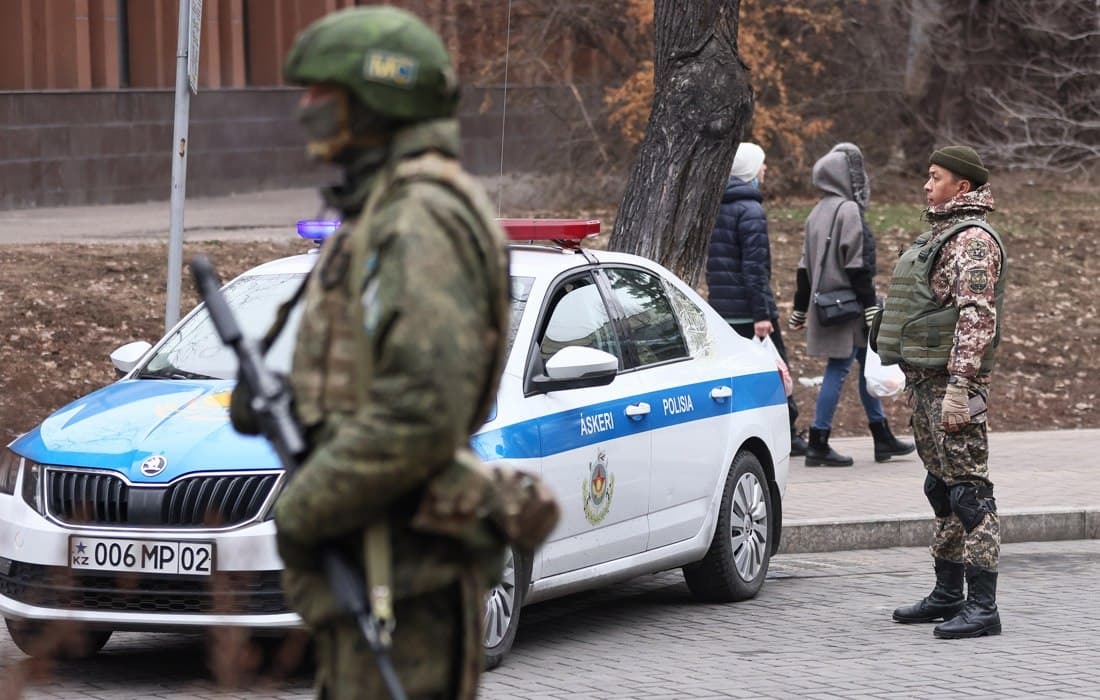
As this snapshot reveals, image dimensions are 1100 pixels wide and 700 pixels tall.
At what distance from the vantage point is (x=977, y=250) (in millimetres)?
7445

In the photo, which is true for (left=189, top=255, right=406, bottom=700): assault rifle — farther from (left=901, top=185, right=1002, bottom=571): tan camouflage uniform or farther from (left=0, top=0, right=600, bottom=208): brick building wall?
(left=0, top=0, right=600, bottom=208): brick building wall

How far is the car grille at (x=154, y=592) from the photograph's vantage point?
6.32 meters

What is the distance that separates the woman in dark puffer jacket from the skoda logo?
5352mm

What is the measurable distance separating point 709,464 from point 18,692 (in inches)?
188

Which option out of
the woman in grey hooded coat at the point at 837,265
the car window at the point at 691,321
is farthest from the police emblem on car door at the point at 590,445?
the woman in grey hooded coat at the point at 837,265

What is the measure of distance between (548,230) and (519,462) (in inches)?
54.7

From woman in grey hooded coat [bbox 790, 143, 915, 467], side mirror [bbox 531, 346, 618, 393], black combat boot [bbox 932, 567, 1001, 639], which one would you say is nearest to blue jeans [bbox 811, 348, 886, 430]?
woman in grey hooded coat [bbox 790, 143, 915, 467]

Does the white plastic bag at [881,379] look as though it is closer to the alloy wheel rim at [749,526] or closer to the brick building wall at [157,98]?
the alloy wheel rim at [749,526]

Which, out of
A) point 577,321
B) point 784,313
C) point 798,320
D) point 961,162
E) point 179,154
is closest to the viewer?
point 961,162

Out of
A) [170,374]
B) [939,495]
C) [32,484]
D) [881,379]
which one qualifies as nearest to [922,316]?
[939,495]

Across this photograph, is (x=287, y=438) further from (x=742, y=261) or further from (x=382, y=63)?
(x=742, y=261)

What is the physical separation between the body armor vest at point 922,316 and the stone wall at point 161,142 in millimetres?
13965

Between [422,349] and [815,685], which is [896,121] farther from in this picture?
[422,349]

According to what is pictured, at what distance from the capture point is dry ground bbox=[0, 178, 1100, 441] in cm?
1295
